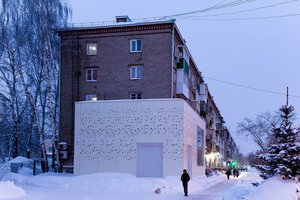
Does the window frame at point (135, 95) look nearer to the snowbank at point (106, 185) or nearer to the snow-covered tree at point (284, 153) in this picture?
the snowbank at point (106, 185)

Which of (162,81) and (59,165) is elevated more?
(162,81)

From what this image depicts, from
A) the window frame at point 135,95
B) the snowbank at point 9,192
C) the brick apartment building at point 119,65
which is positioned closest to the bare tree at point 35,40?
the brick apartment building at point 119,65

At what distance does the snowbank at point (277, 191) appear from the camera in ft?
47.4

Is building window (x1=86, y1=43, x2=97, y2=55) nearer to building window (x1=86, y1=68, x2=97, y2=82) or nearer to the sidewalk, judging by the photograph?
building window (x1=86, y1=68, x2=97, y2=82)

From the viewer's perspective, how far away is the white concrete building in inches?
1211

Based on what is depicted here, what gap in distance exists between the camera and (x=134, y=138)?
31.1m

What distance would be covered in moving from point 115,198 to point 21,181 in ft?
44.4

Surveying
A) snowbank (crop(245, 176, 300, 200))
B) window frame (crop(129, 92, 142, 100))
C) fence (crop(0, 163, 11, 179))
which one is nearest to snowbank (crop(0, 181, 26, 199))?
snowbank (crop(245, 176, 300, 200))

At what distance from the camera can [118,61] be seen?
39125 mm

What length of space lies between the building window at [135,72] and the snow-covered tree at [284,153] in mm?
22386

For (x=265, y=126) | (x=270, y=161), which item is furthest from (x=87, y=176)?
(x=265, y=126)

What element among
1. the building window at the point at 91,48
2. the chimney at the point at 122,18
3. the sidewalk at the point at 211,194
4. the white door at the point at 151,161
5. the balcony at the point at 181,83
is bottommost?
the sidewalk at the point at 211,194

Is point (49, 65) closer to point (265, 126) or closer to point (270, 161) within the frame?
point (270, 161)

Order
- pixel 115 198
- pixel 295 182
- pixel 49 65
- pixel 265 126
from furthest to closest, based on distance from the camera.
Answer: pixel 265 126, pixel 49 65, pixel 115 198, pixel 295 182
